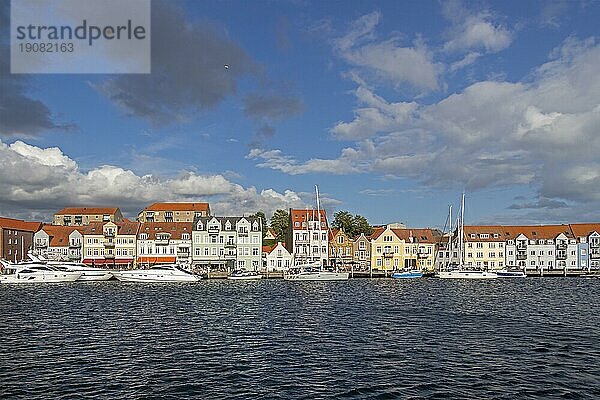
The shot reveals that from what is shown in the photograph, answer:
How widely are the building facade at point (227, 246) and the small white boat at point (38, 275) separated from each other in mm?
27532

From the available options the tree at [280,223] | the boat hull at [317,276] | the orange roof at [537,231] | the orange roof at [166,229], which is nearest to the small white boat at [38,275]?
the orange roof at [166,229]

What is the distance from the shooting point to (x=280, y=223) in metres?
171

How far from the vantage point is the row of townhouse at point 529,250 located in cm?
13075

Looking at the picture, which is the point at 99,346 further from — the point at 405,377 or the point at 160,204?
the point at 160,204

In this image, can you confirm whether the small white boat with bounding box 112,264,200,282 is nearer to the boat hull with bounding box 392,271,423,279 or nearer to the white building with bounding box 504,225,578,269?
the boat hull with bounding box 392,271,423,279

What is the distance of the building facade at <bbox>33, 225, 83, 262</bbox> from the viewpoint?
12575cm

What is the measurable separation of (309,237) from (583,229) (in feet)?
206

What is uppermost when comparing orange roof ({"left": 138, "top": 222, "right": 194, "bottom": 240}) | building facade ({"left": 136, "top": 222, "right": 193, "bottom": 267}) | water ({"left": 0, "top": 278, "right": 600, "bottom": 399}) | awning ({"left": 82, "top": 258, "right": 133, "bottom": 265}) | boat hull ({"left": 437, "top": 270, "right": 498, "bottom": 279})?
orange roof ({"left": 138, "top": 222, "right": 194, "bottom": 240})

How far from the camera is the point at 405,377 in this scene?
1021 inches

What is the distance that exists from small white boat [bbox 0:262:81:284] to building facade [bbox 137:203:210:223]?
2530 inches

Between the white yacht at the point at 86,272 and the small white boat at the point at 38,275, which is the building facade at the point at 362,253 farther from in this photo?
the small white boat at the point at 38,275

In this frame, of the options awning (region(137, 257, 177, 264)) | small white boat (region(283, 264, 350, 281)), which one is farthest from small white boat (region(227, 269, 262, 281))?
awning (region(137, 257, 177, 264))

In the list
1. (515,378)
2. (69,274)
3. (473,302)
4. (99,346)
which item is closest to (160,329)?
(99,346)

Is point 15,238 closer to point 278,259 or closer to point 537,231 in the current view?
point 278,259
